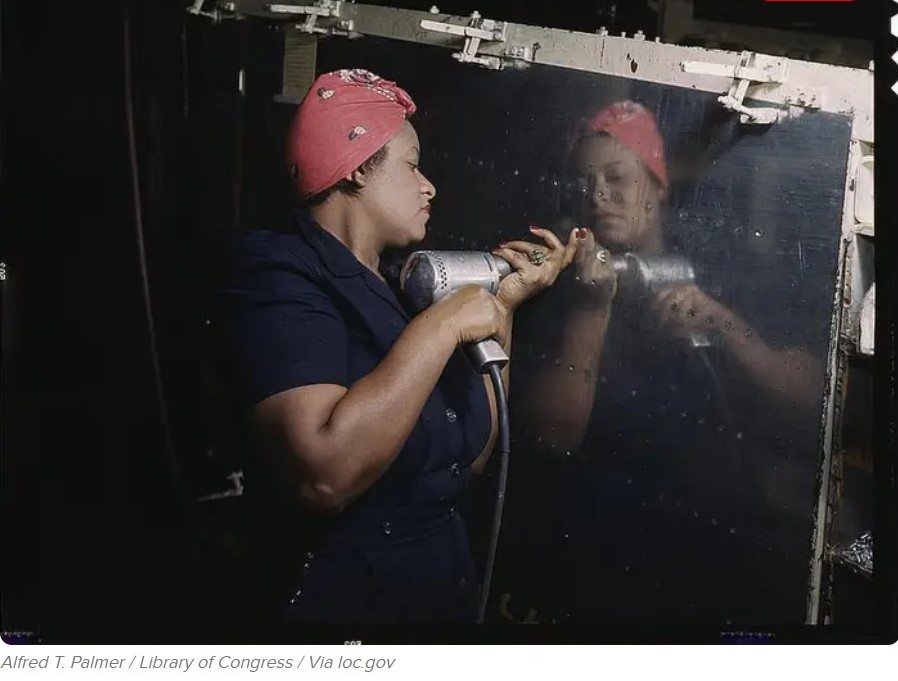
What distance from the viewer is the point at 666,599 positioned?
150cm

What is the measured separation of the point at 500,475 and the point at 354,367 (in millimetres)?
282

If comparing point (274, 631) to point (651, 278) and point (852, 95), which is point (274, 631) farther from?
point (852, 95)

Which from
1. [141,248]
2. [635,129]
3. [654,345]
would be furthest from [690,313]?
[141,248]

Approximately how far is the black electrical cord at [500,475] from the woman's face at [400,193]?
24cm

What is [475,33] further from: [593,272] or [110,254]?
[110,254]

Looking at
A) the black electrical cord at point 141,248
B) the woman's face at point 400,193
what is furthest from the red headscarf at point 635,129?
the black electrical cord at point 141,248

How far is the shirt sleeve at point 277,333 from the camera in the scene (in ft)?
4.50

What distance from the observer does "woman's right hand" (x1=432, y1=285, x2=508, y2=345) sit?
140cm

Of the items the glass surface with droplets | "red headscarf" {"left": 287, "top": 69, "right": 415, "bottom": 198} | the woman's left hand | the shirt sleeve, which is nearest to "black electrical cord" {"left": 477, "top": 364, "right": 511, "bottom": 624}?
the glass surface with droplets

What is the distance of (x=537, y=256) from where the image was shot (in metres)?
1.45

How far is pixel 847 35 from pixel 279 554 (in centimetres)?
115

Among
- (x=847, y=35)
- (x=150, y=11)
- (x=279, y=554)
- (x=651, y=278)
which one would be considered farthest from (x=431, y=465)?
(x=847, y=35)

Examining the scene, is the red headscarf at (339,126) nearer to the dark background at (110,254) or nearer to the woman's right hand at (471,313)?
the dark background at (110,254)

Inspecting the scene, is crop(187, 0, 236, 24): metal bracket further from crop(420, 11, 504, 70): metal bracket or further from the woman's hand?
the woman's hand
